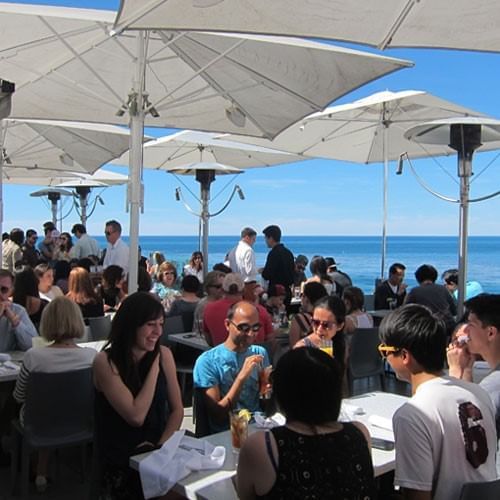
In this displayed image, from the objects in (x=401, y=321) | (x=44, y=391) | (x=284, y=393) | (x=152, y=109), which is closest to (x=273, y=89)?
(x=152, y=109)

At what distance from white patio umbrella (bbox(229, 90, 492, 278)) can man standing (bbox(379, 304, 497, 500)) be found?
6321 millimetres

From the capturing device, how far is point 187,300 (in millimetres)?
6262

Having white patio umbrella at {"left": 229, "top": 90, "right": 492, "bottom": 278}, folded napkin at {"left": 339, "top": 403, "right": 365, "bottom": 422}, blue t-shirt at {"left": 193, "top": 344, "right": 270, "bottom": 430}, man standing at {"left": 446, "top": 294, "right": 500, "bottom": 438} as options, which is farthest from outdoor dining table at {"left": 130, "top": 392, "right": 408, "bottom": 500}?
white patio umbrella at {"left": 229, "top": 90, "right": 492, "bottom": 278}

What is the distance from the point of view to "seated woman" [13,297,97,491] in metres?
3.44

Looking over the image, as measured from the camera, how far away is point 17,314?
443 cm

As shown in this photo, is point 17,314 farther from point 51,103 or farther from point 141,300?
point 51,103

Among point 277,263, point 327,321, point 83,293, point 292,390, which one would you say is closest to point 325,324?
point 327,321

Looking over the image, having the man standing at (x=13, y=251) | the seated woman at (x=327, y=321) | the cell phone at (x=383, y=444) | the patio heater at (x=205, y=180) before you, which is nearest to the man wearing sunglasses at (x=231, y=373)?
the seated woman at (x=327, y=321)

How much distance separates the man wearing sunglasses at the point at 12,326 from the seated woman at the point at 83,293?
111 cm

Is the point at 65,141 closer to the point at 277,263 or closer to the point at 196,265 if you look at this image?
the point at 196,265

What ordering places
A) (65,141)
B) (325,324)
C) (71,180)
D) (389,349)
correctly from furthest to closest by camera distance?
(71,180) → (65,141) → (325,324) → (389,349)

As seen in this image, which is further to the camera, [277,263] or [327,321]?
[277,263]

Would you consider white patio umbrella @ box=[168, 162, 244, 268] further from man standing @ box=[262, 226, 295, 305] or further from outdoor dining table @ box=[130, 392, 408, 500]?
outdoor dining table @ box=[130, 392, 408, 500]

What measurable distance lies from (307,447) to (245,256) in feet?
22.0
